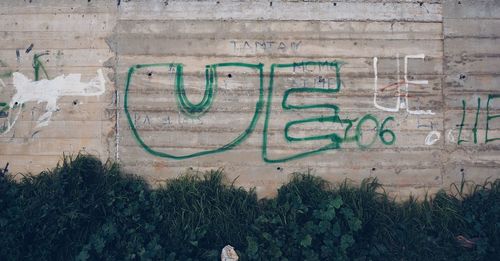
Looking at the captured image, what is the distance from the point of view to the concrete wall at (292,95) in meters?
4.95

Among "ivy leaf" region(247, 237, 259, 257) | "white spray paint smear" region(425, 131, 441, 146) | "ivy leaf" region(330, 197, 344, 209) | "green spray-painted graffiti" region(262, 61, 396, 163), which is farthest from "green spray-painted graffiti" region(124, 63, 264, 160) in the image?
"white spray paint smear" region(425, 131, 441, 146)

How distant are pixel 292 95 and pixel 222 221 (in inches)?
64.6

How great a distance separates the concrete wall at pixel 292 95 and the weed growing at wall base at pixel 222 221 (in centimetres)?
26

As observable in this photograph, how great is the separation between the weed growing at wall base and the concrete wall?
264 mm

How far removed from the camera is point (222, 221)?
4594mm

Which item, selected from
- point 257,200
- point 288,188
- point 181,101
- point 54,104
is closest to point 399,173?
point 288,188

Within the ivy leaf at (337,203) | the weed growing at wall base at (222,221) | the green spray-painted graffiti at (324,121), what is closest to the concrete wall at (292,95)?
the green spray-painted graffiti at (324,121)

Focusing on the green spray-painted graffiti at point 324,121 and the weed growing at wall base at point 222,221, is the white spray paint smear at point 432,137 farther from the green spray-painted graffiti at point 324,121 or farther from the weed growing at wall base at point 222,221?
the weed growing at wall base at point 222,221

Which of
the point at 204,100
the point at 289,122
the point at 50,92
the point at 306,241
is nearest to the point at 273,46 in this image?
the point at 289,122

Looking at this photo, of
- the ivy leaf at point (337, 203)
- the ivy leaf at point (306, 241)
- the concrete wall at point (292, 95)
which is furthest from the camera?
the concrete wall at point (292, 95)

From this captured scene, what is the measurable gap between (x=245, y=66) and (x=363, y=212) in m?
2.11

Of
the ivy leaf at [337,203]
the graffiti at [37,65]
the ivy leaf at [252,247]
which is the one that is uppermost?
the graffiti at [37,65]

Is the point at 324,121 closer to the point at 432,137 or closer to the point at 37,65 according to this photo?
the point at 432,137

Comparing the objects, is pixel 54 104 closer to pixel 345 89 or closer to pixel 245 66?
pixel 245 66
